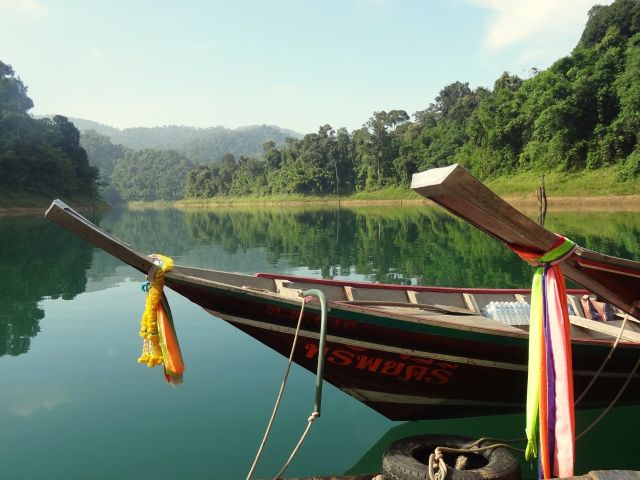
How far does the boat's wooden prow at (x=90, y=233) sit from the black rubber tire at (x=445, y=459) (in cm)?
223

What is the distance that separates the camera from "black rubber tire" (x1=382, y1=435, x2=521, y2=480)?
3072 millimetres

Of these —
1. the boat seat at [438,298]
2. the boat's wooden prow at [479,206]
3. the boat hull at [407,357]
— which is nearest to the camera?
the boat's wooden prow at [479,206]

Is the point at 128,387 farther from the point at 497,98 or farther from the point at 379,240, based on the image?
the point at 497,98

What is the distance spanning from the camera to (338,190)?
239 ft

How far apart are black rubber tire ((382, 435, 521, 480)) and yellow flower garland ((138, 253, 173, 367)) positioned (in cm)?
179

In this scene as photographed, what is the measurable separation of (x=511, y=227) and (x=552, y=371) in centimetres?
99

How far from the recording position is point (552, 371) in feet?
10.00

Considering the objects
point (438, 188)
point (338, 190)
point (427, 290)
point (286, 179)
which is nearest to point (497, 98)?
point (338, 190)

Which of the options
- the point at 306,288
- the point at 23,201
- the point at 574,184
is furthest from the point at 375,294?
the point at 23,201

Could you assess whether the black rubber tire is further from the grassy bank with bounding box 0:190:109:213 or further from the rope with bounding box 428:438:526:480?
the grassy bank with bounding box 0:190:109:213

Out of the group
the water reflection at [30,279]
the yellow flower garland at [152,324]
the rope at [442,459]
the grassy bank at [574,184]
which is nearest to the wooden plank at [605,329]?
the rope at [442,459]

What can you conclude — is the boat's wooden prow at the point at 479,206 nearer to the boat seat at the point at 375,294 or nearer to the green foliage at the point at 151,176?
the boat seat at the point at 375,294

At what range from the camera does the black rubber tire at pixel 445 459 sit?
3.07 meters

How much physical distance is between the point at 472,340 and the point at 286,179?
2976 inches
